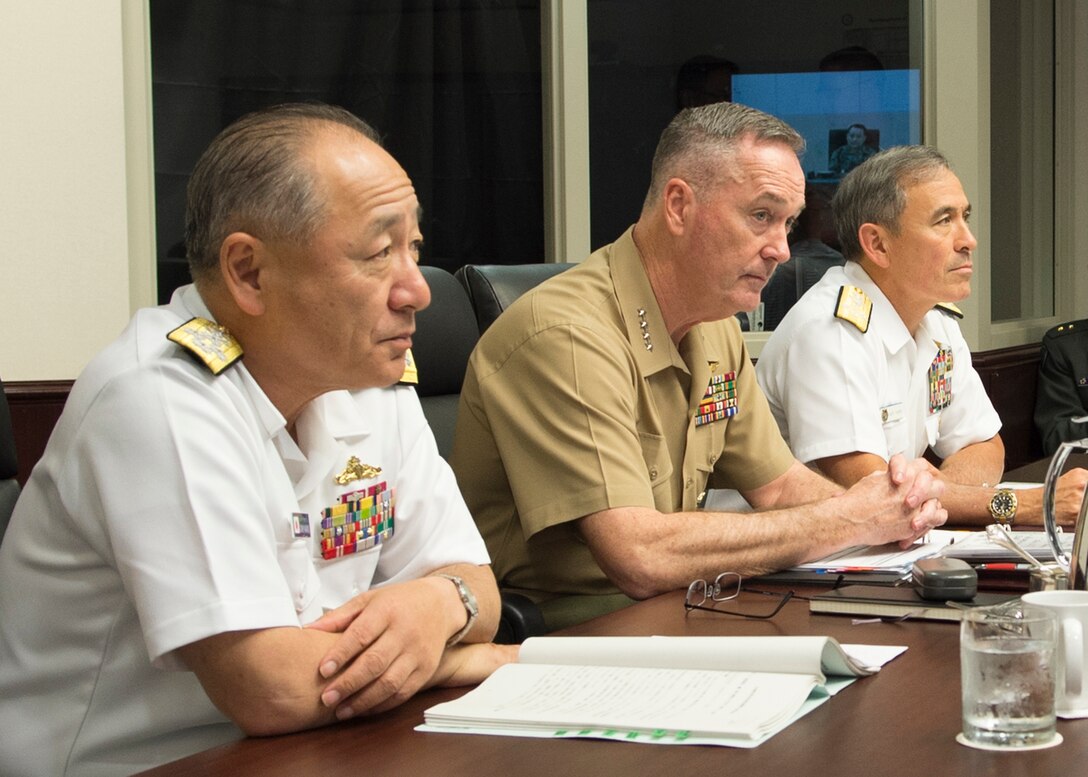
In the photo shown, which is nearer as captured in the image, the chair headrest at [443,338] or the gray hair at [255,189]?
the gray hair at [255,189]

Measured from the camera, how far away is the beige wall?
272 centimetres

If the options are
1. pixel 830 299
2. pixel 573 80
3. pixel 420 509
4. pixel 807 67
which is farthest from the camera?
pixel 807 67

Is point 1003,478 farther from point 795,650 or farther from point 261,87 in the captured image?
point 261,87

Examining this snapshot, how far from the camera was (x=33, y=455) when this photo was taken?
2793mm

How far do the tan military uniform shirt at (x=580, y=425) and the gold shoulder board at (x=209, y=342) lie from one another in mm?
659

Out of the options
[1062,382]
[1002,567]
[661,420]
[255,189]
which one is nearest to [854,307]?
[661,420]

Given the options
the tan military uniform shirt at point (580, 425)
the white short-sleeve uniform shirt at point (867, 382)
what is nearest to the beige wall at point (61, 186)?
the tan military uniform shirt at point (580, 425)

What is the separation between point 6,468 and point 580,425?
0.78m

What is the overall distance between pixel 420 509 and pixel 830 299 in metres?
1.34

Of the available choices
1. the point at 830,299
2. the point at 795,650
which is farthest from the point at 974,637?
the point at 830,299

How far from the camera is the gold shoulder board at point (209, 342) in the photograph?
1313mm

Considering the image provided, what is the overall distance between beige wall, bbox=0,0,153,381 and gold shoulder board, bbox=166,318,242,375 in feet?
5.02

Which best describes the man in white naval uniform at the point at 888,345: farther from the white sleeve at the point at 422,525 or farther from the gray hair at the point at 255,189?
the gray hair at the point at 255,189

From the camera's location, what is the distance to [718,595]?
167cm
